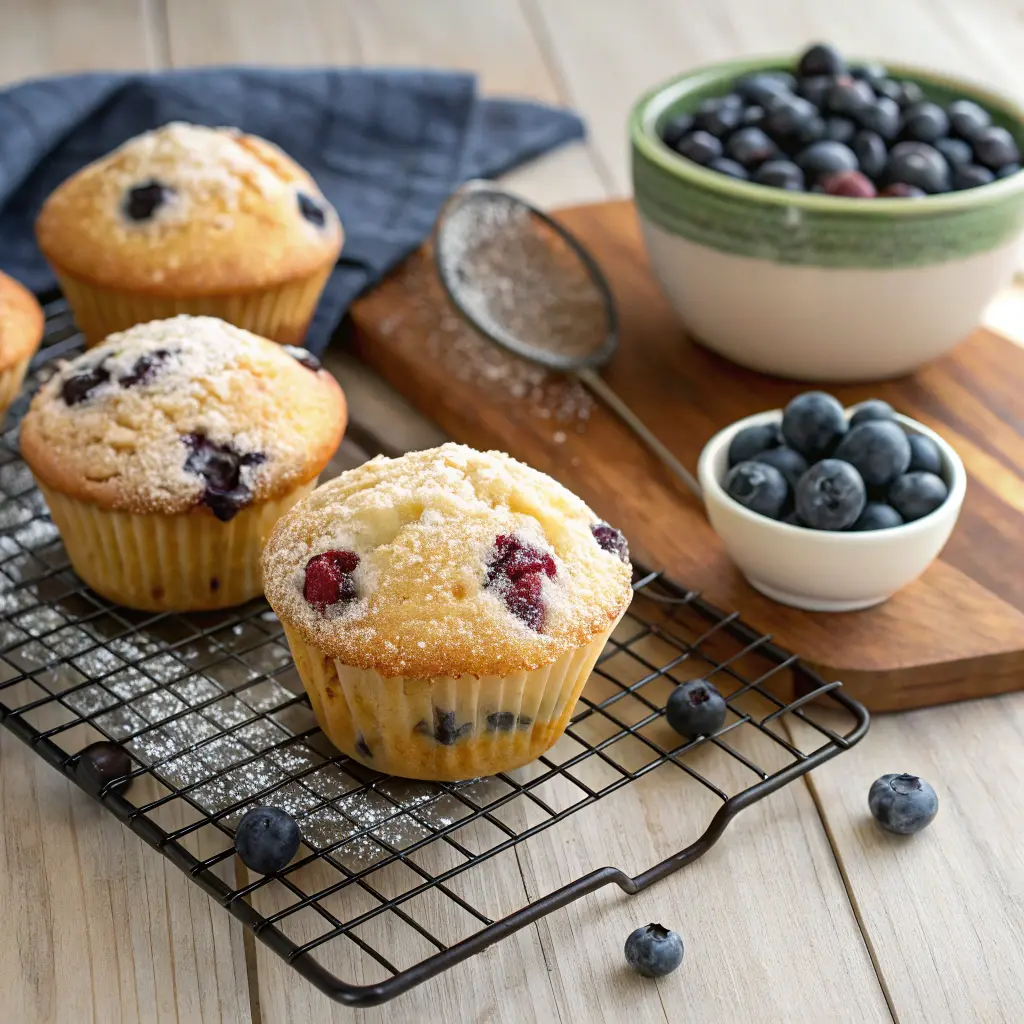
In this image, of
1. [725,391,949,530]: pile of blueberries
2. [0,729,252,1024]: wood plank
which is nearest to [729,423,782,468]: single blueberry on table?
[725,391,949,530]: pile of blueberries

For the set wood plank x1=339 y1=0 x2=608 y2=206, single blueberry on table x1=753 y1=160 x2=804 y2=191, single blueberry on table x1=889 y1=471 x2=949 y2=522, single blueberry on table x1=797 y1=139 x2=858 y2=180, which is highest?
single blueberry on table x1=797 y1=139 x2=858 y2=180

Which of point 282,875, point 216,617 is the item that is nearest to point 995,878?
point 282,875

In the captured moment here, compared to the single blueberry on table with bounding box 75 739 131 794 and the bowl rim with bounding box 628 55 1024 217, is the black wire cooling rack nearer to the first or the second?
the single blueberry on table with bounding box 75 739 131 794

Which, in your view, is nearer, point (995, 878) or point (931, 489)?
point (995, 878)

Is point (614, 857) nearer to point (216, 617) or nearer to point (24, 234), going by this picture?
point (216, 617)

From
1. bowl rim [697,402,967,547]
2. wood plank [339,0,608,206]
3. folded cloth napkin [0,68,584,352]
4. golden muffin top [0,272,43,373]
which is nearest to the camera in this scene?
bowl rim [697,402,967,547]

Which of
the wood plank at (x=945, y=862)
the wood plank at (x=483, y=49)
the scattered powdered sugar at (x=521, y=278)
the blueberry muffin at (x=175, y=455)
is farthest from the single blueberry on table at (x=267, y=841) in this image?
the wood plank at (x=483, y=49)
